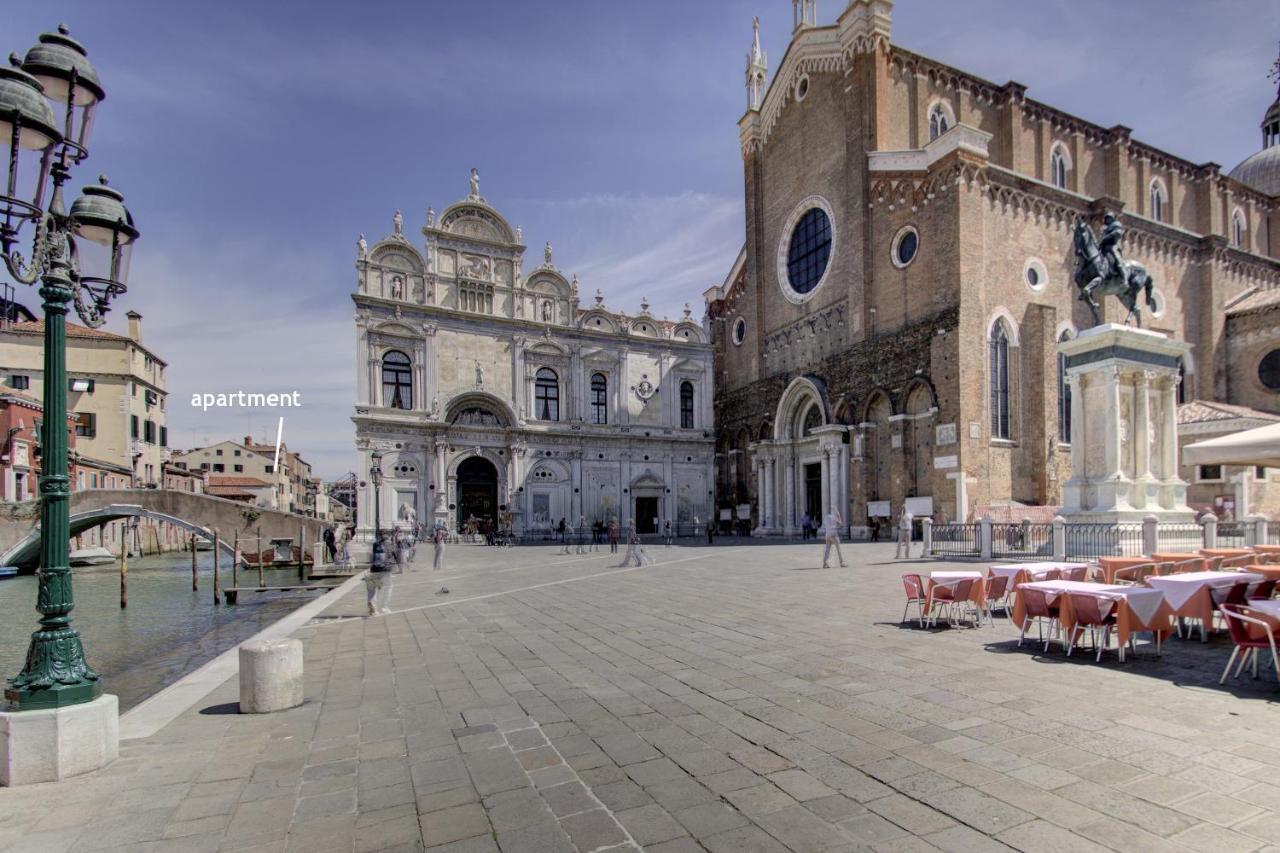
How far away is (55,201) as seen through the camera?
14.4 ft

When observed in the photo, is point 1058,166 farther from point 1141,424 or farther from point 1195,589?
point 1195,589

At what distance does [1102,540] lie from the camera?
1450 centimetres

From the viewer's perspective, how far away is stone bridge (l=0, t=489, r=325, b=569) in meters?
27.4

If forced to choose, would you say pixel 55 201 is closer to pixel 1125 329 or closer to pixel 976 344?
pixel 1125 329

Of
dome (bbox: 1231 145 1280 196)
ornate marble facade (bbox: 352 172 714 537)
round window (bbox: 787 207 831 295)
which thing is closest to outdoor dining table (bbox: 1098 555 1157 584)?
round window (bbox: 787 207 831 295)

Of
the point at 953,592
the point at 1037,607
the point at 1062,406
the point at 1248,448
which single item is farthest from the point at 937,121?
the point at 1037,607

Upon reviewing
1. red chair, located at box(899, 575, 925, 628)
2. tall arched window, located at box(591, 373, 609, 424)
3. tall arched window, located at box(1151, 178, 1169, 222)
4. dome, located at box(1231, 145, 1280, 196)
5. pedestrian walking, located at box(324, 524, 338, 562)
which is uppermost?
dome, located at box(1231, 145, 1280, 196)

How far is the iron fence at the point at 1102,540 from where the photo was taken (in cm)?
1426

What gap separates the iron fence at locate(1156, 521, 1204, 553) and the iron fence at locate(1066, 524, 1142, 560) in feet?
1.70

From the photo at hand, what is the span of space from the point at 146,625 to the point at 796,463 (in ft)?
81.1

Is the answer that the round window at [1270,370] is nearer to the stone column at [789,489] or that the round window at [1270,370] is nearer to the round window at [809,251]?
the round window at [809,251]

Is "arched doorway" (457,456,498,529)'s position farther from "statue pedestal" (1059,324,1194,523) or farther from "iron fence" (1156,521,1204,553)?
"iron fence" (1156,521,1204,553)

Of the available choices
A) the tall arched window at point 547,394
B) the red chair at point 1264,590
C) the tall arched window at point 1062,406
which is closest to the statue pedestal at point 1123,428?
the tall arched window at point 1062,406

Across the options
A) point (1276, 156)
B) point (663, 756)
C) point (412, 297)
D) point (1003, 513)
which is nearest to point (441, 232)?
point (412, 297)
